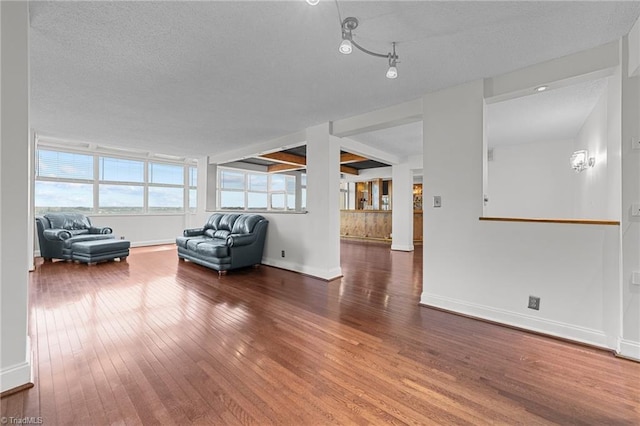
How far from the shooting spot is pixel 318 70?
2621 mm

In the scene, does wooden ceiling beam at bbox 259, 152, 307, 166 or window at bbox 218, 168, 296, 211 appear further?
window at bbox 218, 168, 296, 211

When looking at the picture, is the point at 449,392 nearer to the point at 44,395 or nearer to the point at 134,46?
the point at 44,395

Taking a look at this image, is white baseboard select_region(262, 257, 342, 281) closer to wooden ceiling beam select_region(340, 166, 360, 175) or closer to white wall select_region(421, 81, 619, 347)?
white wall select_region(421, 81, 619, 347)

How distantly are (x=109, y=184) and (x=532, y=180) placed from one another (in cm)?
1022

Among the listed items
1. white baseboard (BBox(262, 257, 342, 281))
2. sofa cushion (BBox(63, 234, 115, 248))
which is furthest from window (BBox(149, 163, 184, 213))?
white baseboard (BBox(262, 257, 342, 281))

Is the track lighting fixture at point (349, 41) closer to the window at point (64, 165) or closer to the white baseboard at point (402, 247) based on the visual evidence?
the white baseboard at point (402, 247)

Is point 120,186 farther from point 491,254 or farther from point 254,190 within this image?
point 491,254

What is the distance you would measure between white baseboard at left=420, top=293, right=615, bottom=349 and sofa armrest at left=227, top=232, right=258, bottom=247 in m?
3.09

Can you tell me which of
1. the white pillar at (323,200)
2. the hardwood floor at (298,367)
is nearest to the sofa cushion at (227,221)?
the white pillar at (323,200)

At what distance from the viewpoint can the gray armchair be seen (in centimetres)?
540

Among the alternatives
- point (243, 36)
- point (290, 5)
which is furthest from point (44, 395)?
point (290, 5)

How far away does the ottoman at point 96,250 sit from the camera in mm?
5156

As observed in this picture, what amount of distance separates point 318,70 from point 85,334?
128 inches

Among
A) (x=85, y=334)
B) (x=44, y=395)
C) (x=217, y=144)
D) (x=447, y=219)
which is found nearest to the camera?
(x=44, y=395)
